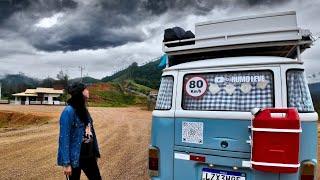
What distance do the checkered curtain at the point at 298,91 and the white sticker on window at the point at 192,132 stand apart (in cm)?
106

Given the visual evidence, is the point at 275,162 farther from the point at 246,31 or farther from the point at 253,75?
the point at 246,31

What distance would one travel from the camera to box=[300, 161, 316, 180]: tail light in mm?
4496

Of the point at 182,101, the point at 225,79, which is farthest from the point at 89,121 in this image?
the point at 225,79

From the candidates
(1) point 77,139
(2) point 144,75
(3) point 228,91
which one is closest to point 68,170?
(1) point 77,139

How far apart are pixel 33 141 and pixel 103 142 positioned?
266cm

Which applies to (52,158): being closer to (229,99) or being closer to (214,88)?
(214,88)

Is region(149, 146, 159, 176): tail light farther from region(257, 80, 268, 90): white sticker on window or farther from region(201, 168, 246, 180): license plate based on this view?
region(257, 80, 268, 90): white sticker on window

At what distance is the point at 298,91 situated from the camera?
15.2ft

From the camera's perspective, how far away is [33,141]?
15945mm

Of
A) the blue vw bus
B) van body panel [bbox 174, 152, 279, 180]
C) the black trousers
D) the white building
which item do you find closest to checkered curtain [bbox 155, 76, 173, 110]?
the blue vw bus

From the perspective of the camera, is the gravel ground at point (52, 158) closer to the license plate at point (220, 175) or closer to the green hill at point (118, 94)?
the license plate at point (220, 175)

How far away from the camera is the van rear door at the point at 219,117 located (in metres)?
4.68

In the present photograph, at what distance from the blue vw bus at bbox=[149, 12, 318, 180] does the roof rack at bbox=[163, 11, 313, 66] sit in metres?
0.01

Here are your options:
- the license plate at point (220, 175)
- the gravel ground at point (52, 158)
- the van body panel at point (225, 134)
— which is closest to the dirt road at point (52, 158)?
the gravel ground at point (52, 158)
